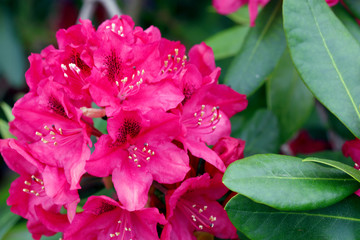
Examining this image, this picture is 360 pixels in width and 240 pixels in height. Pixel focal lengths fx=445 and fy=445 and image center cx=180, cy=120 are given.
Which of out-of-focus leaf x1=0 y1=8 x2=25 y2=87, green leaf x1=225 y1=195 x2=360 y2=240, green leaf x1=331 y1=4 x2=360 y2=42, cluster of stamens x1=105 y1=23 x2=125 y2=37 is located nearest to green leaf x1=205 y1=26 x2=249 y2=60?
green leaf x1=331 y1=4 x2=360 y2=42

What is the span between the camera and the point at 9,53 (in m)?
2.83

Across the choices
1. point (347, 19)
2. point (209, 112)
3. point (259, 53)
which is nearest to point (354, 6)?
point (347, 19)

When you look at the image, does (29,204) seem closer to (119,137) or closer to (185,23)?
(119,137)

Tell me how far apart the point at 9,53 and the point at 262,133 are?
6.15ft

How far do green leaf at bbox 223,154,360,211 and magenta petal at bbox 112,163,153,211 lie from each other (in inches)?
8.5

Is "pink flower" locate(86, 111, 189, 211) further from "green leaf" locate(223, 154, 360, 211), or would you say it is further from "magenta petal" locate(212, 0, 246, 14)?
"magenta petal" locate(212, 0, 246, 14)

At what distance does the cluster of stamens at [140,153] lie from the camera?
107 centimetres

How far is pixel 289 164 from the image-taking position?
952mm

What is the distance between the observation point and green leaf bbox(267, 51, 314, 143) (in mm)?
1766

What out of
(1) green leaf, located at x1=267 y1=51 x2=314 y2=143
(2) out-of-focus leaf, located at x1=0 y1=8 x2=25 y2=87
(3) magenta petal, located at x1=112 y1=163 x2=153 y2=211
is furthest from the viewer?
(2) out-of-focus leaf, located at x1=0 y1=8 x2=25 y2=87

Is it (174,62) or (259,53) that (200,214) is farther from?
(259,53)

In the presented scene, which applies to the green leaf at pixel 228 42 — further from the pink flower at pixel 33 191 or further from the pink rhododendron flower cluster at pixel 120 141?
the pink flower at pixel 33 191

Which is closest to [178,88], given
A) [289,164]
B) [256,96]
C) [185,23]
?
[289,164]

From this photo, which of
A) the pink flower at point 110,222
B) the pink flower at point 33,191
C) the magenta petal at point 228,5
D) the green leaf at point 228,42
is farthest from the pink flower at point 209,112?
the green leaf at point 228,42
